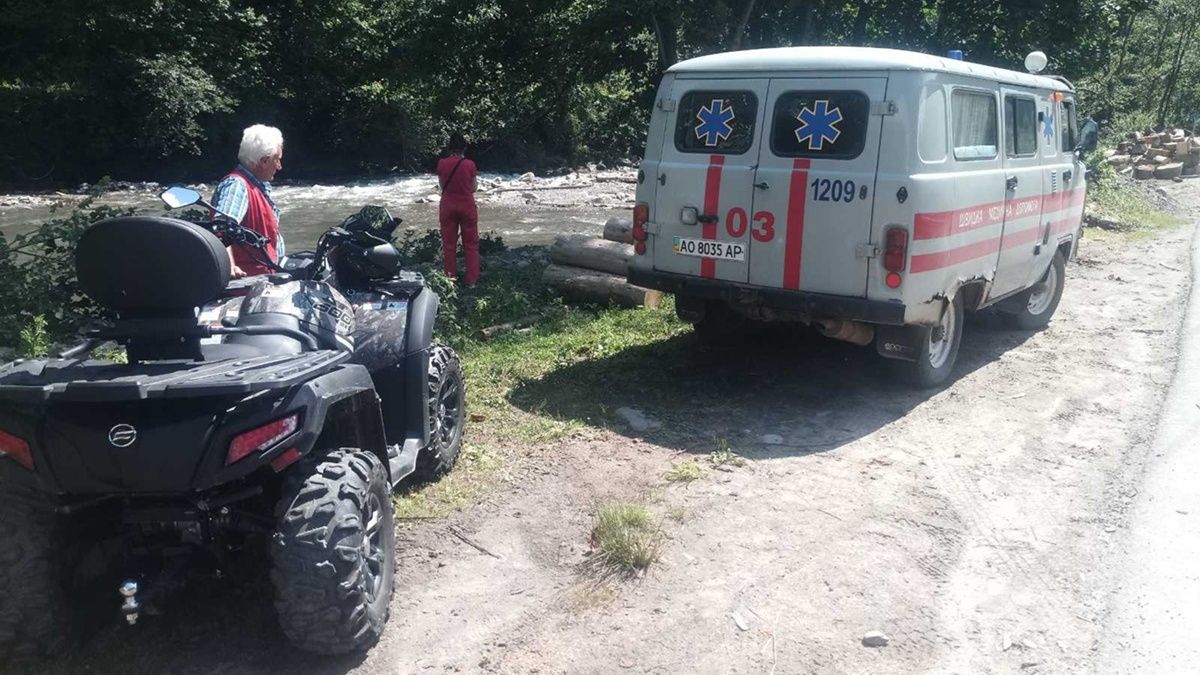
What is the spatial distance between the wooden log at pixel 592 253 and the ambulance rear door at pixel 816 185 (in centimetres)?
292

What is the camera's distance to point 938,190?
6.25m

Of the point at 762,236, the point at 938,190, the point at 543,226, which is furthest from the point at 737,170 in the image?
the point at 543,226

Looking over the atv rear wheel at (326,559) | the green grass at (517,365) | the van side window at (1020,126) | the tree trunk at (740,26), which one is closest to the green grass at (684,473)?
the green grass at (517,365)

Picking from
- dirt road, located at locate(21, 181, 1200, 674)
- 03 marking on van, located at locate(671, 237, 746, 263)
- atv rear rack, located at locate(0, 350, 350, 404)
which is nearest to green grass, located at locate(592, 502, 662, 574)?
dirt road, located at locate(21, 181, 1200, 674)

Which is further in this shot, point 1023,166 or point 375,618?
point 1023,166

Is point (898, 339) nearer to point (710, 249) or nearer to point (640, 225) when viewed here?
point (710, 249)

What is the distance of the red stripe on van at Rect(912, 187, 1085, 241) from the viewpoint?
6191 mm

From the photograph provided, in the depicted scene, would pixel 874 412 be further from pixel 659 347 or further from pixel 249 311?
pixel 249 311

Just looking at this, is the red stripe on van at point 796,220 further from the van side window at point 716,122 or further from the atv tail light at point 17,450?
the atv tail light at point 17,450

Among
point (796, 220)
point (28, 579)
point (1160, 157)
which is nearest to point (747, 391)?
point (796, 220)

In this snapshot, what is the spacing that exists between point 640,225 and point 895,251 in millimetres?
1783

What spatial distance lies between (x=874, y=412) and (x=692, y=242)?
164cm

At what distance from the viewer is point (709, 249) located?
Result: 266 inches

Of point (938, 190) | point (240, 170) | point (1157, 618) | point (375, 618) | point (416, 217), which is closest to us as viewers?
point (375, 618)
